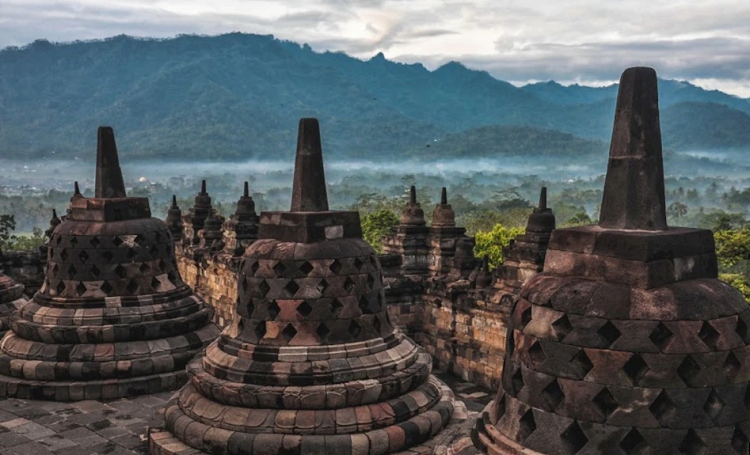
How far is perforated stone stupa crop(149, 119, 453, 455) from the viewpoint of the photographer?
7.31m

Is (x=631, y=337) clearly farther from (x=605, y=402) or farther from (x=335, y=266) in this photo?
(x=335, y=266)

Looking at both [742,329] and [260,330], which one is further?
[260,330]

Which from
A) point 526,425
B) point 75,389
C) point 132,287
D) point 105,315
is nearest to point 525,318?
point 526,425

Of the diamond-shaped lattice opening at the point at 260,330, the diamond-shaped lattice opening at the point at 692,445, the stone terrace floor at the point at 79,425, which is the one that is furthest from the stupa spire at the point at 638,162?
the stone terrace floor at the point at 79,425

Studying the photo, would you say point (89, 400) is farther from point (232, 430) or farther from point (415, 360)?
point (415, 360)

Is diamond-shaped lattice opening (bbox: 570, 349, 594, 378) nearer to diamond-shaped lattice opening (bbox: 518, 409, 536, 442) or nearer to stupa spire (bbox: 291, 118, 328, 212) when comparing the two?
diamond-shaped lattice opening (bbox: 518, 409, 536, 442)

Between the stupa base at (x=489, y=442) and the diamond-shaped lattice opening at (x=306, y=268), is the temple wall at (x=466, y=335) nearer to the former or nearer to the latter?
the diamond-shaped lattice opening at (x=306, y=268)

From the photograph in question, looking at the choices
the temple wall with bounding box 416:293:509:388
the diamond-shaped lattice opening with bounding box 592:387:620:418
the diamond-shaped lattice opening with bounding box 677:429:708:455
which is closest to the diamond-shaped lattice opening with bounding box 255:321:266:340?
the diamond-shaped lattice opening with bounding box 592:387:620:418

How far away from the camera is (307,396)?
7379 mm

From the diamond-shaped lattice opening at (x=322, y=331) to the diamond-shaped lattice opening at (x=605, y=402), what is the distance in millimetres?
4077

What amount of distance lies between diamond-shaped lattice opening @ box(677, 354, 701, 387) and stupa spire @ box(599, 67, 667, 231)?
83cm

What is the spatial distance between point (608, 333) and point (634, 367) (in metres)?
0.23

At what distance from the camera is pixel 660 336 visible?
4.06 m

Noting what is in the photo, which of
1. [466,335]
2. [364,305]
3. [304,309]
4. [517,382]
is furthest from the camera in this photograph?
[466,335]
